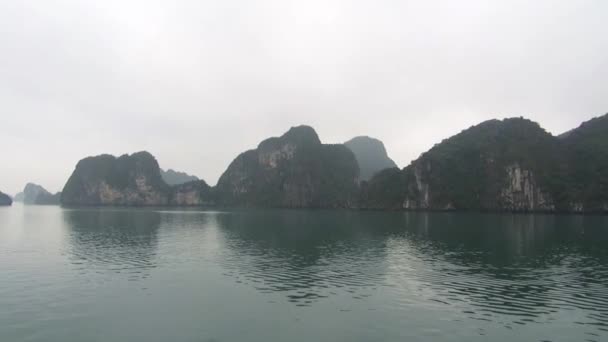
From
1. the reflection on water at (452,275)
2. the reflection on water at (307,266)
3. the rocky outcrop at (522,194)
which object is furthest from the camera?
the rocky outcrop at (522,194)

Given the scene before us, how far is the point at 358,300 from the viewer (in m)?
25.9

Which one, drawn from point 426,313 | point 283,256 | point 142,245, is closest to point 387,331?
point 426,313

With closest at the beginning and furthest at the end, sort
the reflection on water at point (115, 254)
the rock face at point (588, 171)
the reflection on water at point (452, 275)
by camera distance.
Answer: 1. the reflection on water at point (452, 275)
2. the reflection on water at point (115, 254)
3. the rock face at point (588, 171)

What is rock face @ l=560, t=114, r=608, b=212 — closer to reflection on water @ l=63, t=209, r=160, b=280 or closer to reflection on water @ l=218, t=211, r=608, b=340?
reflection on water @ l=218, t=211, r=608, b=340

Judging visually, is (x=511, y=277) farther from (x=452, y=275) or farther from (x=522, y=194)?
(x=522, y=194)

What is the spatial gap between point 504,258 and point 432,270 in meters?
14.0

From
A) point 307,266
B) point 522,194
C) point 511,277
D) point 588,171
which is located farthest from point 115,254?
point 588,171

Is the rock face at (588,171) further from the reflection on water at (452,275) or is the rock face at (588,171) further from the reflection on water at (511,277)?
the reflection on water at (511,277)

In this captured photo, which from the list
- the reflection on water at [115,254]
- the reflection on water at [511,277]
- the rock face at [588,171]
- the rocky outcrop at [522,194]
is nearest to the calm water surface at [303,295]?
the reflection on water at [511,277]

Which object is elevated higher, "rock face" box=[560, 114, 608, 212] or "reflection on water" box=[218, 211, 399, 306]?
"rock face" box=[560, 114, 608, 212]

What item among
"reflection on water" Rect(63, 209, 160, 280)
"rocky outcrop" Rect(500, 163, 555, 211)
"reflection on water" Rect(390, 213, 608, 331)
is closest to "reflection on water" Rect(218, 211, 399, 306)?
"reflection on water" Rect(390, 213, 608, 331)

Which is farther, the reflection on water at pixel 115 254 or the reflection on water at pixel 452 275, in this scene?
the reflection on water at pixel 115 254

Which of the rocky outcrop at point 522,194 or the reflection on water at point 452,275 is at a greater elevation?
the rocky outcrop at point 522,194

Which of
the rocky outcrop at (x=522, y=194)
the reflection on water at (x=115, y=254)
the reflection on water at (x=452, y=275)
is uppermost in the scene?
the rocky outcrop at (x=522, y=194)
